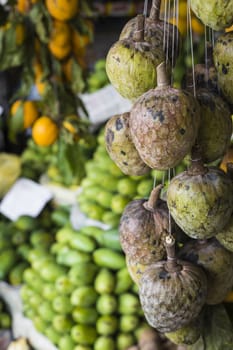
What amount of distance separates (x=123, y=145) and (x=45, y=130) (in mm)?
1485

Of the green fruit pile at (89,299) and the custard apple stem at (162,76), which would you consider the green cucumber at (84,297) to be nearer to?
the green fruit pile at (89,299)

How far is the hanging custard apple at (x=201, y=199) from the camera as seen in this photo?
926 mm

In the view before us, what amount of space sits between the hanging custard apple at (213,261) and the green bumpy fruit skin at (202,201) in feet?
0.41

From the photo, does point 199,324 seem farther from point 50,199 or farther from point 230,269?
point 50,199

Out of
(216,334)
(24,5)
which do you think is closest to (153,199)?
(216,334)

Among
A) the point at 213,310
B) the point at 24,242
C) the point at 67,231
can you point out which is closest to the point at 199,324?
the point at 213,310

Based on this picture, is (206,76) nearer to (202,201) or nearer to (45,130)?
(202,201)

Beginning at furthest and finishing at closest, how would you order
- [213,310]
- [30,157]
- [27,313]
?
[30,157] → [27,313] → [213,310]

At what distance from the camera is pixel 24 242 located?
2.56 meters

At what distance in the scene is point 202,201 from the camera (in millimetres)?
924

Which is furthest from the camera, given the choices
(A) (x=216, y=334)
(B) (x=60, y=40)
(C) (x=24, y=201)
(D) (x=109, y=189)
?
(C) (x=24, y=201)

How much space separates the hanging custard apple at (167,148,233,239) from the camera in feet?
3.04

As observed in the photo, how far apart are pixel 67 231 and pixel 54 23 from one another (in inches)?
39.4

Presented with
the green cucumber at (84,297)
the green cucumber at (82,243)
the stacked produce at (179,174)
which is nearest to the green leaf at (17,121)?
the green cucumber at (82,243)
